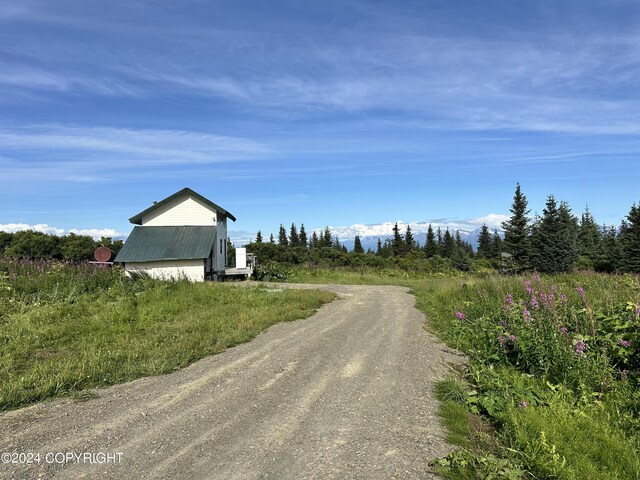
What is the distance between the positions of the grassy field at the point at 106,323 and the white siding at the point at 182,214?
10.3 meters

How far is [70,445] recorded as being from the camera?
13.2ft

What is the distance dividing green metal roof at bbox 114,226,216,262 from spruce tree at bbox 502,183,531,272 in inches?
1643

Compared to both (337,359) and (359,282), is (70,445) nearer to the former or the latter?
(337,359)

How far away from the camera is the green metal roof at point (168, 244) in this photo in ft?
76.7

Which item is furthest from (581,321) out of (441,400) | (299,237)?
→ (299,237)

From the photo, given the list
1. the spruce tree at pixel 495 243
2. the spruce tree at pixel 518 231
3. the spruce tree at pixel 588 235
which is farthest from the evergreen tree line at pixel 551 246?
the spruce tree at pixel 495 243

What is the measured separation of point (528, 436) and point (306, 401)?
8.49 feet

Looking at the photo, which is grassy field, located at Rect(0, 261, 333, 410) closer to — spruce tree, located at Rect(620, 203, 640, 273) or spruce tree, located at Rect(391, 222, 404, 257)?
spruce tree, located at Rect(620, 203, 640, 273)

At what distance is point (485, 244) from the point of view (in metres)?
93.8

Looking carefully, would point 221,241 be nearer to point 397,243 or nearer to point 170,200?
point 170,200

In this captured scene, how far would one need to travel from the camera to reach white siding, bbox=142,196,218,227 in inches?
1010

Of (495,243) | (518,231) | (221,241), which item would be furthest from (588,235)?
(221,241)

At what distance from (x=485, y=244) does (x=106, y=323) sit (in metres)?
95.1

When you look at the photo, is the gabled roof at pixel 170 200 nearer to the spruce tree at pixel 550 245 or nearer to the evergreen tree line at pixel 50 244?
the evergreen tree line at pixel 50 244
